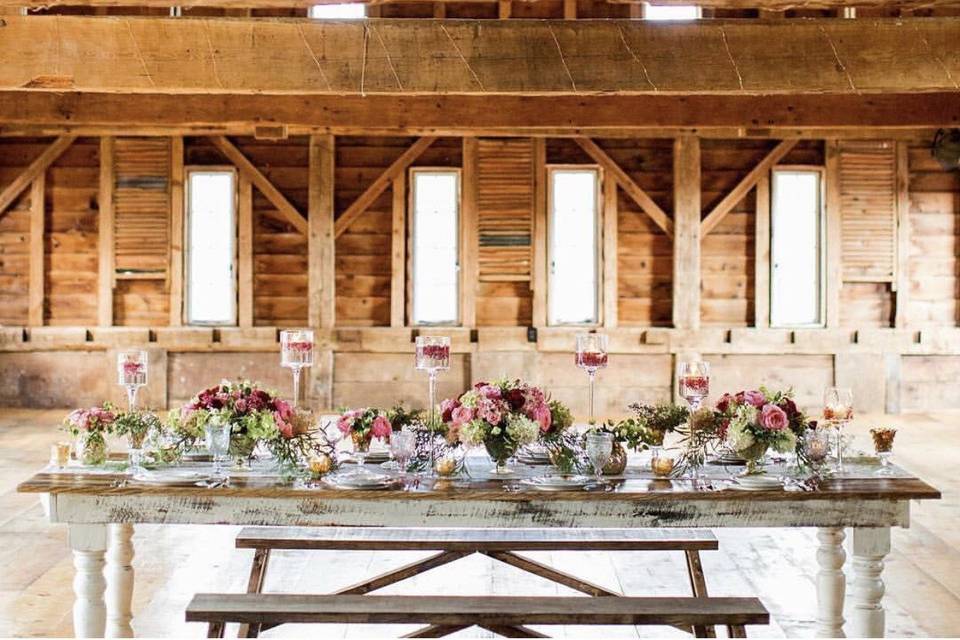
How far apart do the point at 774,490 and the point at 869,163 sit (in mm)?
7828

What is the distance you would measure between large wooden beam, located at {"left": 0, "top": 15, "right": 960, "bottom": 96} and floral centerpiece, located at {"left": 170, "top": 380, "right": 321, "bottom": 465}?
2.61 m

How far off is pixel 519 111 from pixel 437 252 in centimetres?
190

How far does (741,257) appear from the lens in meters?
10.2

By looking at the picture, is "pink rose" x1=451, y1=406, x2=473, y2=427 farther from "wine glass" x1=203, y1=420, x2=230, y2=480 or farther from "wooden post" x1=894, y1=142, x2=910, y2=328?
"wooden post" x1=894, y1=142, x2=910, y2=328

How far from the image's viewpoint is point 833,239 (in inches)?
400

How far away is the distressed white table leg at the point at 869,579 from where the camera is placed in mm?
3248

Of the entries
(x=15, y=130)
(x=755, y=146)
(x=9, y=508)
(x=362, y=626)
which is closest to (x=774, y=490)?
(x=362, y=626)

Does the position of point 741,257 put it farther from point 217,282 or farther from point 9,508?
point 9,508

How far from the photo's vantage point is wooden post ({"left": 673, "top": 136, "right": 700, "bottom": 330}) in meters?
10.0

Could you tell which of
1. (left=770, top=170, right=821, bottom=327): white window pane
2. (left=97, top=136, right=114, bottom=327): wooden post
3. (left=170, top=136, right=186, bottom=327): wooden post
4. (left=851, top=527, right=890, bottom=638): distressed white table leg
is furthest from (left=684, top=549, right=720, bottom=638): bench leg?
(left=97, top=136, right=114, bottom=327): wooden post

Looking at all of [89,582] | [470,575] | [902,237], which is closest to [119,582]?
[89,582]

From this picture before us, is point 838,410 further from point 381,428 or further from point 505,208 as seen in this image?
point 505,208

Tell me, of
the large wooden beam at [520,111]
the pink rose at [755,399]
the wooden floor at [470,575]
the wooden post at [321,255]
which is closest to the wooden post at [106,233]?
the large wooden beam at [520,111]

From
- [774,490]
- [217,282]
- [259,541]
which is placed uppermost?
[217,282]
